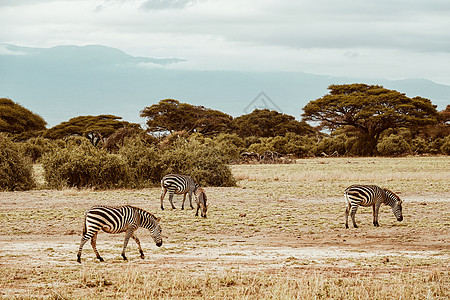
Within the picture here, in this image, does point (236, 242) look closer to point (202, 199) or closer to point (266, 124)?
point (202, 199)

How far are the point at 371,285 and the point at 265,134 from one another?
62339 mm

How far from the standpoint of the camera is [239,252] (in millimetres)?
11586

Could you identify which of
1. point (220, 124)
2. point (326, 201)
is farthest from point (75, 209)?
point (220, 124)

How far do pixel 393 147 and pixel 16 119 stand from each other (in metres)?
34.9

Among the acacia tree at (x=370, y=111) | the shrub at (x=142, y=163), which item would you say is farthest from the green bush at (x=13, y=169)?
the acacia tree at (x=370, y=111)

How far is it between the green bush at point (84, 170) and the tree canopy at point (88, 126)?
29.2 m

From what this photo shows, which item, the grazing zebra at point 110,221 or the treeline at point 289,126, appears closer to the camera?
the grazing zebra at point 110,221

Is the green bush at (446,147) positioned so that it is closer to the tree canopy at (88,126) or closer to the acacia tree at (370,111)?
the acacia tree at (370,111)

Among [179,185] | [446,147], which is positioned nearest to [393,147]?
[446,147]

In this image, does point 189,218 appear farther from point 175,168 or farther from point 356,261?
point 175,168

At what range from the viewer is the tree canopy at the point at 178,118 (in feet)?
201

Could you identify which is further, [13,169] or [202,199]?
[13,169]

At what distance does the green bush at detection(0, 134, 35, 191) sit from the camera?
24406 millimetres

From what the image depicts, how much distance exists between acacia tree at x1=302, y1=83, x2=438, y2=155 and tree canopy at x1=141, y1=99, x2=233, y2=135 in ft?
32.2
